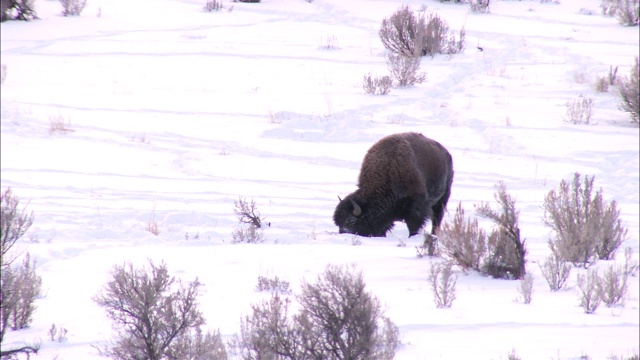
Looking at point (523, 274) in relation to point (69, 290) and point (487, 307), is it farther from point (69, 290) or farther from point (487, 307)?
point (69, 290)

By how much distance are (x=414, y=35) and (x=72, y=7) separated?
11242 mm

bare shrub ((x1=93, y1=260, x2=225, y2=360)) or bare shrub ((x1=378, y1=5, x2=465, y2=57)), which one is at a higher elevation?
bare shrub ((x1=378, y1=5, x2=465, y2=57))

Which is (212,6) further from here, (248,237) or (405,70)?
(248,237)

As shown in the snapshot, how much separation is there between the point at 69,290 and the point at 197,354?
259cm

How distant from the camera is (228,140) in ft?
50.5

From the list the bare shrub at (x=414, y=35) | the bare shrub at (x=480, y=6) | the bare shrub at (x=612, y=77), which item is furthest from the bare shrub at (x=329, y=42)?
the bare shrub at (x=612, y=77)

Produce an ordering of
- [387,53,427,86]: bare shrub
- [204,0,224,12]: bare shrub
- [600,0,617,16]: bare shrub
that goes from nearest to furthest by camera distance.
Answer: [387,53,427,86]: bare shrub < [204,0,224,12]: bare shrub < [600,0,617,16]: bare shrub

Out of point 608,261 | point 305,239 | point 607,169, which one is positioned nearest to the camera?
point 608,261

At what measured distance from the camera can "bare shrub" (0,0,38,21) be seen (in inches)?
908

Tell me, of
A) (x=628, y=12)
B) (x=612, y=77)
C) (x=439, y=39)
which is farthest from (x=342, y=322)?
(x=628, y=12)

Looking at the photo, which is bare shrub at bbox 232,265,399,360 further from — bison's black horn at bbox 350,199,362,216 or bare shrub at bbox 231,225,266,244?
bison's black horn at bbox 350,199,362,216

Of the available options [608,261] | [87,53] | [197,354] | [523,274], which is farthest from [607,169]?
[87,53]

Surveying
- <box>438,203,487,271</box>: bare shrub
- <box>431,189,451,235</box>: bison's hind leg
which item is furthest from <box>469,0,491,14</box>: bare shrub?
<box>438,203,487,271</box>: bare shrub

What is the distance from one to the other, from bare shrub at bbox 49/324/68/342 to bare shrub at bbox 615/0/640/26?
910 inches
